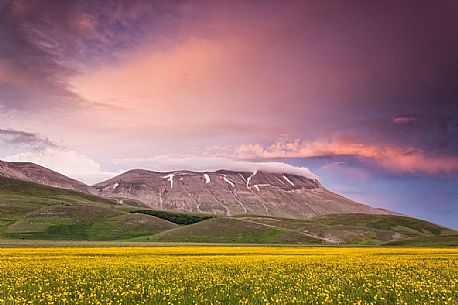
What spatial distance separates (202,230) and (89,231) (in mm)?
48596

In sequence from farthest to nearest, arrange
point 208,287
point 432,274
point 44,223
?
point 44,223 < point 432,274 < point 208,287

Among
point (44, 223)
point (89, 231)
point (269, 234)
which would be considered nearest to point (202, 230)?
point (269, 234)

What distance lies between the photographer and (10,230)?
6959 inches

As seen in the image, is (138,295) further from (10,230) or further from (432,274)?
(10,230)

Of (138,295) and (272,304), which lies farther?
(138,295)

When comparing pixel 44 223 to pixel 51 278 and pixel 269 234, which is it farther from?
pixel 51 278

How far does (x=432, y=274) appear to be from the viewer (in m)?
30.2

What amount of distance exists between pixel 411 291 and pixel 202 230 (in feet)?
533

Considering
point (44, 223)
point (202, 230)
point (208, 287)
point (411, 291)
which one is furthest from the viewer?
point (44, 223)

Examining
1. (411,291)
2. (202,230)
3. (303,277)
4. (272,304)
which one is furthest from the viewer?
(202,230)

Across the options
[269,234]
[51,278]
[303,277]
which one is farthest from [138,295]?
[269,234]

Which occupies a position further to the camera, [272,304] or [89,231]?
[89,231]

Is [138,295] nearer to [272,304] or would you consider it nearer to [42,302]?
[42,302]

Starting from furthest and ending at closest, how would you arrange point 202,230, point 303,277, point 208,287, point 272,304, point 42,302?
point 202,230 < point 303,277 < point 208,287 < point 42,302 < point 272,304
